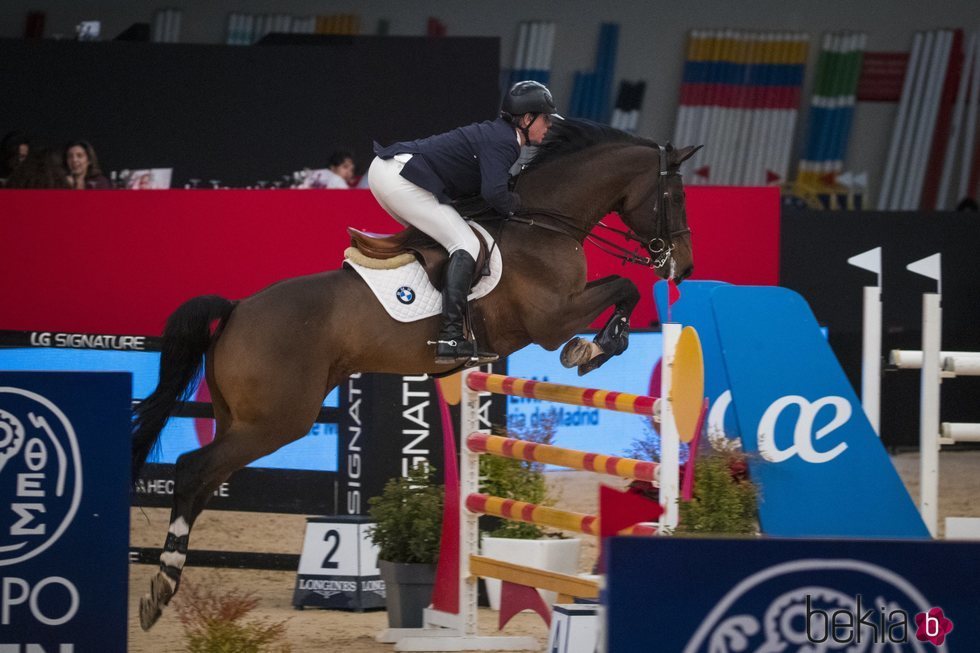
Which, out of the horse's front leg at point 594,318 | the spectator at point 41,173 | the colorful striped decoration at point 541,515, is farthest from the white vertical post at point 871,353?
the spectator at point 41,173

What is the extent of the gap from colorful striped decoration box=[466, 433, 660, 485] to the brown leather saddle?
1.81ft

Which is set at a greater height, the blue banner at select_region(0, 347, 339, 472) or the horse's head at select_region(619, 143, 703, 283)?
the horse's head at select_region(619, 143, 703, 283)

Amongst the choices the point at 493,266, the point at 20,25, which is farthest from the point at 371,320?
the point at 20,25

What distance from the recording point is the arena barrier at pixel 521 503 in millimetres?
3607

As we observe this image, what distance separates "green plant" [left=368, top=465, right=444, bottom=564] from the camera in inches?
185

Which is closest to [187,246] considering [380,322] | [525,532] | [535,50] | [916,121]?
[380,322]

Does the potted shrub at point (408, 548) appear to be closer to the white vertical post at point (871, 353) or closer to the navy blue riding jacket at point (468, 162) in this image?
the navy blue riding jacket at point (468, 162)

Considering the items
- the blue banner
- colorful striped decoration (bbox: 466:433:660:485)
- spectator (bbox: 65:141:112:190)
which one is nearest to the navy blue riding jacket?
colorful striped decoration (bbox: 466:433:660:485)

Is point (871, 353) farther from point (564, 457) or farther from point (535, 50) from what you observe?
point (535, 50)

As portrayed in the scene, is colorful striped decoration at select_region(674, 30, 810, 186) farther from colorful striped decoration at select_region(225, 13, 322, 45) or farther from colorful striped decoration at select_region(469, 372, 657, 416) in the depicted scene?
colorful striped decoration at select_region(469, 372, 657, 416)

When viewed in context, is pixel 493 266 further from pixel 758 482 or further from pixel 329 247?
pixel 329 247

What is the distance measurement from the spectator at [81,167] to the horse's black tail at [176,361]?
4344 millimetres

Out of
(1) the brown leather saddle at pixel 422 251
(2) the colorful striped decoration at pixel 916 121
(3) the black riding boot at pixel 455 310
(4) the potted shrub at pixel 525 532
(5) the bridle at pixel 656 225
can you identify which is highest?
(2) the colorful striped decoration at pixel 916 121

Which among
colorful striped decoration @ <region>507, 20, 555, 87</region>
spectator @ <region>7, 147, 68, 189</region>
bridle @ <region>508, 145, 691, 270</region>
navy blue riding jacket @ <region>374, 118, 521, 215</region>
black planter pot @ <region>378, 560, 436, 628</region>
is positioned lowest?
black planter pot @ <region>378, 560, 436, 628</region>
